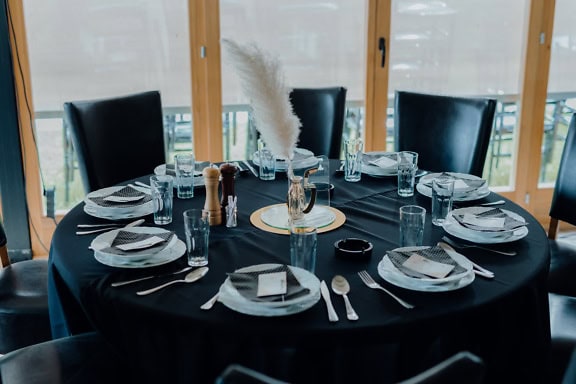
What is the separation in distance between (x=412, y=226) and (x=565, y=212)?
3.57ft

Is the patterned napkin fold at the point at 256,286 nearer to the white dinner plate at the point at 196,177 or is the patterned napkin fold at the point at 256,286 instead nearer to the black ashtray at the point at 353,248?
the black ashtray at the point at 353,248

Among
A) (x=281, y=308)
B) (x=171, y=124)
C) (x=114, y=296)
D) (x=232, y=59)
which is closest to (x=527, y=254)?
(x=281, y=308)

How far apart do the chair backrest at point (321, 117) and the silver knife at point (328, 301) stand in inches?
60.4

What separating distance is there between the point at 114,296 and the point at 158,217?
1.59 feet

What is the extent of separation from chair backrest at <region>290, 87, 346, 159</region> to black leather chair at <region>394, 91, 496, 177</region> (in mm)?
266

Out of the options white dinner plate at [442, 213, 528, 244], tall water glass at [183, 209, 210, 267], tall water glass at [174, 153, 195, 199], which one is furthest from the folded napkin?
tall water glass at [183, 209, 210, 267]

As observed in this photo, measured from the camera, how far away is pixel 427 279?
1396mm

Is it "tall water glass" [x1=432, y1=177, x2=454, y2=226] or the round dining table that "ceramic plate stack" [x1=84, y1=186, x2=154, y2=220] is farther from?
"tall water glass" [x1=432, y1=177, x2=454, y2=226]

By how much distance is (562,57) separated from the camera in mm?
3852

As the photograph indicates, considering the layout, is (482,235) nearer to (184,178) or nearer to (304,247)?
(304,247)

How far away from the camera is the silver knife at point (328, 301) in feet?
4.24

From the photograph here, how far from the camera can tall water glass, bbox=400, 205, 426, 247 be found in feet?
5.41

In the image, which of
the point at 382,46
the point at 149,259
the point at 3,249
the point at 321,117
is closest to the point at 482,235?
the point at 149,259

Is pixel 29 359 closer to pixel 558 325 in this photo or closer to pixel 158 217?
pixel 158 217
